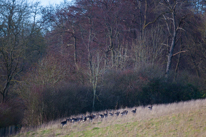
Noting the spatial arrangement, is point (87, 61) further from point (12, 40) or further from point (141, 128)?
point (141, 128)

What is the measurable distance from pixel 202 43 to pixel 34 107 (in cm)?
2359

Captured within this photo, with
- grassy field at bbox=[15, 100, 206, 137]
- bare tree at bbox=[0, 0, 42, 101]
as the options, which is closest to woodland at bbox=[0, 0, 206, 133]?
bare tree at bbox=[0, 0, 42, 101]

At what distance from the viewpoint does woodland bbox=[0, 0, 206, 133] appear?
14.5 m

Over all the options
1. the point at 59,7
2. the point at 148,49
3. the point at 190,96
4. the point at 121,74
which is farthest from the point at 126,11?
the point at 190,96

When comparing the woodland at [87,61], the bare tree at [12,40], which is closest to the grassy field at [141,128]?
the woodland at [87,61]

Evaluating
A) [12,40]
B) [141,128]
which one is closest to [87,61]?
[12,40]

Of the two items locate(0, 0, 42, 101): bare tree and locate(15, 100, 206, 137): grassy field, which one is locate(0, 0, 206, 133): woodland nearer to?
locate(0, 0, 42, 101): bare tree

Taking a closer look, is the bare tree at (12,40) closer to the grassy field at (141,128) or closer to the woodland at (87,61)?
the woodland at (87,61)

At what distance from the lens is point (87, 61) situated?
22406 millimetres

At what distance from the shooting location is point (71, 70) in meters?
19.6

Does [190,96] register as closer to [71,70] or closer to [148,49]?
[148,49]

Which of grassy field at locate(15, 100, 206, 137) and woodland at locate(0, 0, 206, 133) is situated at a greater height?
woodland at locate(0, 0, 206, 133)

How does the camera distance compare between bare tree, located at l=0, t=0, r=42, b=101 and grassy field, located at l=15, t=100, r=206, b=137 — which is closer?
grassy field, located at l=15, t=100, r=206, b=137

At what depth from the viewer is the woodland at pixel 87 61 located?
47.4ft
